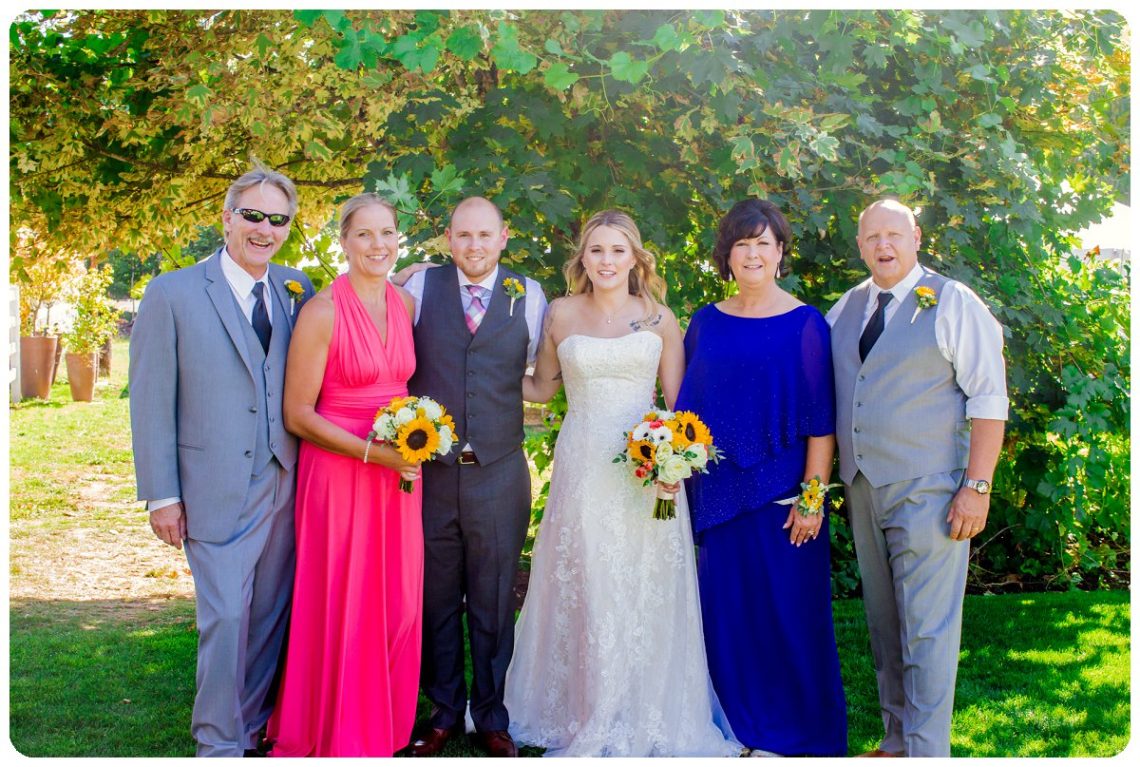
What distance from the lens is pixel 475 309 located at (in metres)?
4.03

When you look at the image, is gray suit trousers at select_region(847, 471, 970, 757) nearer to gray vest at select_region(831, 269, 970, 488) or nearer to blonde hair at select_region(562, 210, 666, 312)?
gray vest at select_region(831, 269, 970, 488)

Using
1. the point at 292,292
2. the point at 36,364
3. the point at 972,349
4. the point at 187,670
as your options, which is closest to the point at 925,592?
the point at 972,349

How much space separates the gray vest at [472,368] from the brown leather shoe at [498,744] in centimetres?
111

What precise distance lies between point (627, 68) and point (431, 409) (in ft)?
5.07

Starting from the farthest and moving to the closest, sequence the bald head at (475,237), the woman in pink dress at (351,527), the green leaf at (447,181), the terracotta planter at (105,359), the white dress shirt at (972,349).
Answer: the terracotta planter at (105,359) → the green leaf at (447,181) → the bald head at (475,237) → the woman in pink dress at (351,527) → the white dress shirt at (972,349)

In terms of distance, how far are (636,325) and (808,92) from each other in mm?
1452

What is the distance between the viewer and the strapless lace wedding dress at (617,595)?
4.07 metres

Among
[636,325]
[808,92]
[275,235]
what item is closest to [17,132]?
[275,235]

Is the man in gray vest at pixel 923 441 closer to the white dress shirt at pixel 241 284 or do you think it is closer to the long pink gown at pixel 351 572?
the long pink gown at pixel 351 572

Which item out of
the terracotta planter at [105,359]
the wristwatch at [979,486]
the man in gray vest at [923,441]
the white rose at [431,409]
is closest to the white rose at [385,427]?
the white rose at [431,409]

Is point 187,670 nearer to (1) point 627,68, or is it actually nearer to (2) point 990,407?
(1) point 627,68

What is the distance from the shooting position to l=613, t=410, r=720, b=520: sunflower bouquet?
12.4 feet

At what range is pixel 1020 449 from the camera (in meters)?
6.73

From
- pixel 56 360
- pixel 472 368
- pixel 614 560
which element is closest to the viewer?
pixel 472 368
